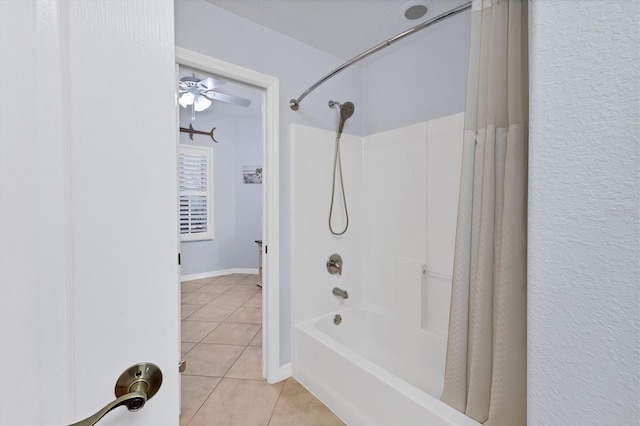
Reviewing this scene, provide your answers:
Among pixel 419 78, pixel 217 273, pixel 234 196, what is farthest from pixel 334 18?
pixel 217 273

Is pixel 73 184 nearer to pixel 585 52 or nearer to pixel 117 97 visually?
pixel 117 97

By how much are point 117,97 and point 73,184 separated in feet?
0.44

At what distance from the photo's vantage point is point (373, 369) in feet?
4.53

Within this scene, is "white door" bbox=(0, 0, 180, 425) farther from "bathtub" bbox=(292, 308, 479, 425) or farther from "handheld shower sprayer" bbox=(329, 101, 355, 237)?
"handheld shower sprayer" bbox=(329, 101, 355, 237)

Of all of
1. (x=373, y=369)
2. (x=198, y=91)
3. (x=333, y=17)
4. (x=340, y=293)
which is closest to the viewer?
(x=373, y=369)

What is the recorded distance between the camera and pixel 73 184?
0.37 m

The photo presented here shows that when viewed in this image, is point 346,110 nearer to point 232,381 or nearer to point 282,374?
point 282,374

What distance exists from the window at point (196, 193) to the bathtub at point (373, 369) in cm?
320

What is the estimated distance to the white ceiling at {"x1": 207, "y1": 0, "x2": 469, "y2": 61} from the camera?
5.51 ft

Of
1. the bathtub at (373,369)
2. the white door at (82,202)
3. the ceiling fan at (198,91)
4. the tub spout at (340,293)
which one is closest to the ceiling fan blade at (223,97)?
the ceiling fan at (198,91)

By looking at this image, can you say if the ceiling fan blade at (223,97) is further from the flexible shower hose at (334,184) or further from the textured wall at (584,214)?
the textured wall at (584,214)

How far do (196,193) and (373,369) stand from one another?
4.10 m

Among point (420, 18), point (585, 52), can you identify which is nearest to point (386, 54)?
point (420, 18)

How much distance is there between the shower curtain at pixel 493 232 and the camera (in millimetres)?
963
